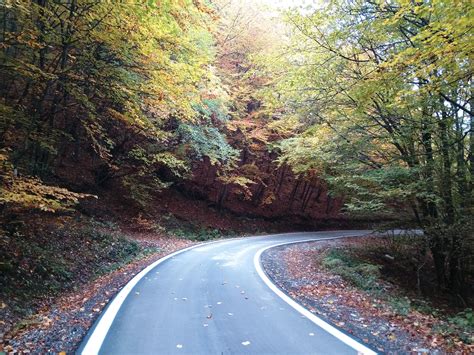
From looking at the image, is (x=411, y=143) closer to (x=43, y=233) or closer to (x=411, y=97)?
(x=411, y=97)

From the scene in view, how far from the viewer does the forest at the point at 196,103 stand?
6699mm

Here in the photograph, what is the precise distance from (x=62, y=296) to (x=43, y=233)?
311 cm

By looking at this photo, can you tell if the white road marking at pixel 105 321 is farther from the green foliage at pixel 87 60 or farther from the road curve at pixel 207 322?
the green foliage at pixel 87 60

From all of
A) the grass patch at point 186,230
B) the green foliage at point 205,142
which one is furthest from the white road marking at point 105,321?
the grass patch at point 186,230

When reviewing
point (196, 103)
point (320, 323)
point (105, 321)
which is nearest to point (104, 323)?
point (105, 321)

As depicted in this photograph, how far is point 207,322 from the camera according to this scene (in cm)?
518

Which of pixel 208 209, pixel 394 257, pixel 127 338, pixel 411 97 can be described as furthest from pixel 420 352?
pixel 208 209

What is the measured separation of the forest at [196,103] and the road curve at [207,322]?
2196 mm

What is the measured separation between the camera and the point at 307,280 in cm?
895

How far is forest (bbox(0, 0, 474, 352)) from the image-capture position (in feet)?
22.0

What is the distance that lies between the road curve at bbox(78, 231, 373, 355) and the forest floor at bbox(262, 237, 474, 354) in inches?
20.6

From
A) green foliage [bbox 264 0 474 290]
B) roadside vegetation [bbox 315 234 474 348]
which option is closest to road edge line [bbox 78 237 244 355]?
roadside vegetation [bbox 315 234 474 348]

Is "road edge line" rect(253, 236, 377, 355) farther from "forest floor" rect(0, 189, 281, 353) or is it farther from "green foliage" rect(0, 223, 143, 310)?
"green foliage" rect(0, 223, 143, 310)

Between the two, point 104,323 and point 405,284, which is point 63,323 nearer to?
point 104,323
